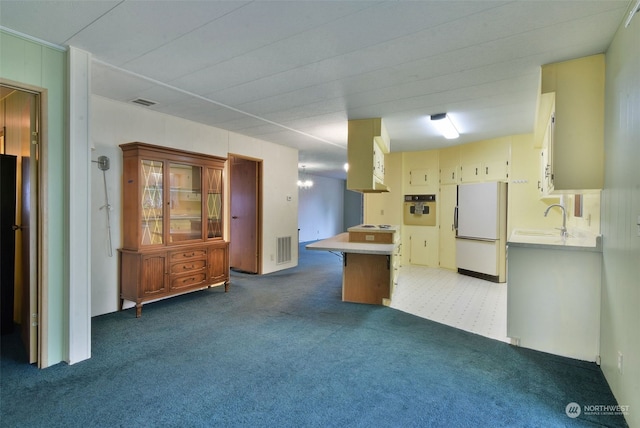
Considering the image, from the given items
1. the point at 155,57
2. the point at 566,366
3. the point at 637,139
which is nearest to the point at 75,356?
the point at 155,57

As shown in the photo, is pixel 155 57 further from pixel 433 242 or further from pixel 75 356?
pixel 433 242

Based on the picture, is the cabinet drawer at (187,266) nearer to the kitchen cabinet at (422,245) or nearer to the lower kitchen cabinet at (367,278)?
the lower kitchen cabinet at (367,278)

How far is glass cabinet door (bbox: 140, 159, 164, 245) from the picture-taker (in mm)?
3684

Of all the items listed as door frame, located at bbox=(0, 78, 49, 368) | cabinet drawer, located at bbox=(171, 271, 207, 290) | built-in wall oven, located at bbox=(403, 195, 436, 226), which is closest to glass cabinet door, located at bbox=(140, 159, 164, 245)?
cabinet drawer, located at bbox=(171, 271, 207, 290)

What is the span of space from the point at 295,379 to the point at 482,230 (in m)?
4.58

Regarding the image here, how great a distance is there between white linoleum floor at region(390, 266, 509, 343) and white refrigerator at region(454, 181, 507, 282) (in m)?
0.22

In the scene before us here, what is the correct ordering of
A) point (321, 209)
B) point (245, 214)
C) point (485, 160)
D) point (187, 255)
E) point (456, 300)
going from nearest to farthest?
point (187, 255), point (456, 300), point (485, 160), point (245, 214), point (321, 209)

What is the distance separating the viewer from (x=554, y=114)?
2633 mm

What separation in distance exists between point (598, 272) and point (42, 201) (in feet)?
14.0

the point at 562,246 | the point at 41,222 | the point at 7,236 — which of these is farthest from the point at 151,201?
the point at 562,246

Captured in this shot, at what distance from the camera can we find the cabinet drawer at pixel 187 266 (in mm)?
3895

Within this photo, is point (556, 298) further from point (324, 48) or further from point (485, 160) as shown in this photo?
point (485, 160)

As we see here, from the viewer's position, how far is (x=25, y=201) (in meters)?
2.87

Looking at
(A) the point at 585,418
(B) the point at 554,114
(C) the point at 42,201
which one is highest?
(B) the point at 554,114
